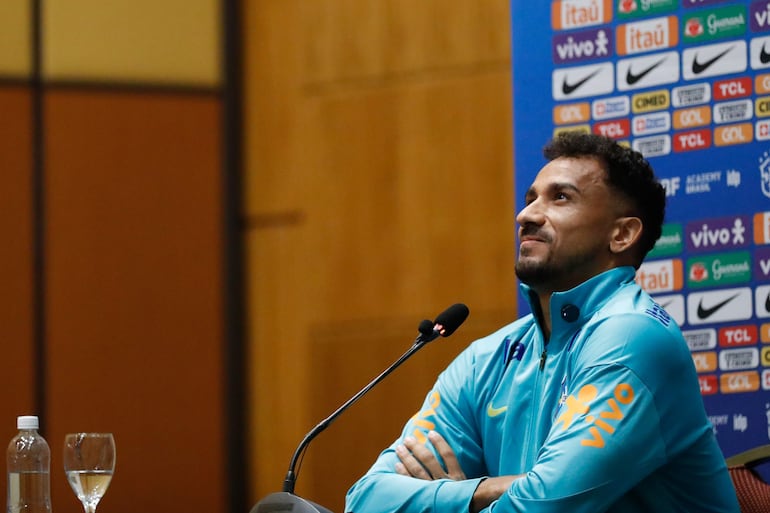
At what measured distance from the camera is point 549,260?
8.09ft

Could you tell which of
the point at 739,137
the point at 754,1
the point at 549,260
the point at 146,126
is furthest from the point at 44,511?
the point at 146,126

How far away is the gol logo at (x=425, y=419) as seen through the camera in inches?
100

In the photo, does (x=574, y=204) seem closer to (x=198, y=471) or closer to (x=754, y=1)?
(x=754, y=1)

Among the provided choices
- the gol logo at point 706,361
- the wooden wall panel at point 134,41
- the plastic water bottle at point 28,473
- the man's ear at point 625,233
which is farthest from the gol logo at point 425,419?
the wooden wall panel at point 134,41

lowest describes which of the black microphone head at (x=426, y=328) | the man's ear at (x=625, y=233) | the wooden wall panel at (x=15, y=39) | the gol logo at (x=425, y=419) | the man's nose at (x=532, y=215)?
the gol logo at (x=425, y=419)

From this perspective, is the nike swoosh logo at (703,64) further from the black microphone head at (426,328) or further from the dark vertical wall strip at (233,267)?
the dark vertical wall strip at (233,267)

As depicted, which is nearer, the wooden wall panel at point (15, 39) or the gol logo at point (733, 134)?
the gol logo at point (733, 134)

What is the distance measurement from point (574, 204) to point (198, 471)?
350 centimetres

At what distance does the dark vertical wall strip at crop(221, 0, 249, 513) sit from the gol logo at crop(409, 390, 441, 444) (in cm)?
310

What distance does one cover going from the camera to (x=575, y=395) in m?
2.21

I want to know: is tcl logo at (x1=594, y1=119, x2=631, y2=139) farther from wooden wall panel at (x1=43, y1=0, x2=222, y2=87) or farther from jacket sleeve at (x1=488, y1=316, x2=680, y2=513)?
wooden wall panel at (x1=43, y1=0, x2=222, y2=87)

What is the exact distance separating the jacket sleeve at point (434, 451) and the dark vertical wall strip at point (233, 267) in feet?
10.2

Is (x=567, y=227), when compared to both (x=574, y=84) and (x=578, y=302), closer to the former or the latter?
(x=578, y=302)

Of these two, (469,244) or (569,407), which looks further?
(469,244)
